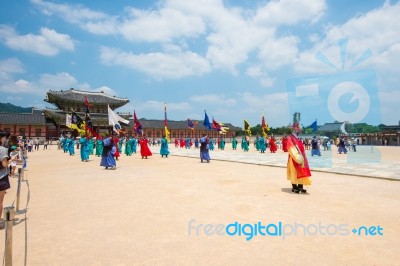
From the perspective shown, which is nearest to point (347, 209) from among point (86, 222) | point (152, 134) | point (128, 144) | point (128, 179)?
point (86, 222)

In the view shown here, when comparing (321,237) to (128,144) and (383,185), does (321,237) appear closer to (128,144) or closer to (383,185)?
(383,185)

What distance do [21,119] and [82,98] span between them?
1092 centimetres

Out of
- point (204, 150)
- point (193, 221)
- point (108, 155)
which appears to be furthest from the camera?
point (204, 150)

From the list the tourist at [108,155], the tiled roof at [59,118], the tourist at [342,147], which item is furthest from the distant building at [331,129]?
the tourist at [108,155]

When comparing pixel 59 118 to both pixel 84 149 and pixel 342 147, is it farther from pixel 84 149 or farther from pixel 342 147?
pixel 342 147

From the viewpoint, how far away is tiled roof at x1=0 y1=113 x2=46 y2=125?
40869 millimetres

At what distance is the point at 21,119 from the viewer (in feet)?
140

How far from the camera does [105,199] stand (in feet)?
19.6

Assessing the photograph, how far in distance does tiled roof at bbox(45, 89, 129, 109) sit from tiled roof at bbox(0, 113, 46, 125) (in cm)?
423

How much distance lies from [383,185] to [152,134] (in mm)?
52519

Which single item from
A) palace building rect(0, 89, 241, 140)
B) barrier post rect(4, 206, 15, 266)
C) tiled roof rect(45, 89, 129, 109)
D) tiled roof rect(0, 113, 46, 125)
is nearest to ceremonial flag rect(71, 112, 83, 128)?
barrier post rect(4, 206, 15, 266)

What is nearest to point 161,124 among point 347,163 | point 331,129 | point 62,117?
point 62,117

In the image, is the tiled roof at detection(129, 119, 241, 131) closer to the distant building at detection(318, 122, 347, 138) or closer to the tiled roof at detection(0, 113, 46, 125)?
the tiled roof at detection(0, 113, 46, 125)

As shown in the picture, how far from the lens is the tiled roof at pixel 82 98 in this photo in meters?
46.8
